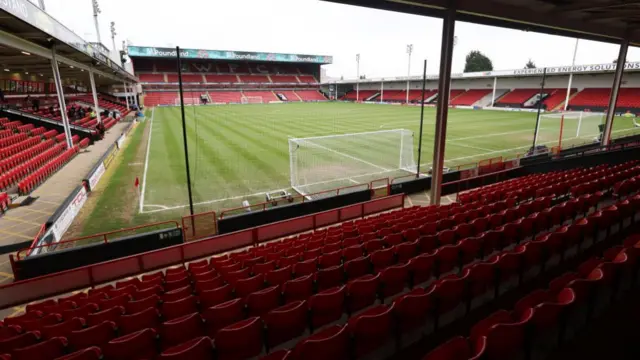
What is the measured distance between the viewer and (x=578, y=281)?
3.90 metres

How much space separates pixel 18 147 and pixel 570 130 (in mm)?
41354

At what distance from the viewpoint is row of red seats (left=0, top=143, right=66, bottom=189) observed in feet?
48.2

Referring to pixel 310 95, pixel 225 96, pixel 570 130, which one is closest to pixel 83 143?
pixel 570 130

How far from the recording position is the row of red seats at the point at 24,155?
52.4 feet

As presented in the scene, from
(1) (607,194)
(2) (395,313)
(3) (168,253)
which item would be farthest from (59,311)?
(1) (607,194)

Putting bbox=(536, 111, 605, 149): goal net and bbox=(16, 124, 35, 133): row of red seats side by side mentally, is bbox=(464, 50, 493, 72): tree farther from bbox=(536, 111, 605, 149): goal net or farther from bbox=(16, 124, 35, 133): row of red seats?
bbox=(16, 124, 35, 133): row of red seats

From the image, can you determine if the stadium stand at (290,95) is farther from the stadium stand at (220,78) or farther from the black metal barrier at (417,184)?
the black metal barrier at (417,184)

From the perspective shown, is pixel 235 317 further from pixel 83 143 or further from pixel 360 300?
pixel 83 143

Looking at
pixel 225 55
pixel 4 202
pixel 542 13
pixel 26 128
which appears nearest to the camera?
pixel 542 13

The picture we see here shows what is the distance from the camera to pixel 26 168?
16422 mm

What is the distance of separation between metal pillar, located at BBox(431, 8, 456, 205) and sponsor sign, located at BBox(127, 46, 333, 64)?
80.6 metres

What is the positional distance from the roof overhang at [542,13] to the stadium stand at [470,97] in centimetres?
5298

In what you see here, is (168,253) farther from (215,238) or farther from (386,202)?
(386,202)

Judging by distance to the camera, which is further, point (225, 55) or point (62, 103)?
point (225, 55)
